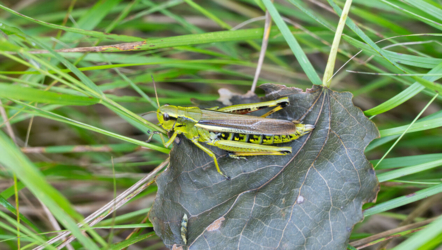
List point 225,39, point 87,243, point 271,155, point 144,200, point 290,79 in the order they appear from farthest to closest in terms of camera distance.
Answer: point 290,79
point 144,200
point 225,39
point 271,155
point 87,243

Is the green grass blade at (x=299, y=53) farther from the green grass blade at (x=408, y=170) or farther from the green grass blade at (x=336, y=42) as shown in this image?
the green grass blade at (x=408, y=170)

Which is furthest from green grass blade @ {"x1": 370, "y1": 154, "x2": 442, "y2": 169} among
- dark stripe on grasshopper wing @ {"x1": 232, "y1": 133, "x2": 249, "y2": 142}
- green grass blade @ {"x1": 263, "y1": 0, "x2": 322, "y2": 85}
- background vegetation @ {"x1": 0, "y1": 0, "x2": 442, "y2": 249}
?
dark stripe on grasshopper wing @ {"x1": 232, "y1": 133, "x2": 249, "y2": 142}

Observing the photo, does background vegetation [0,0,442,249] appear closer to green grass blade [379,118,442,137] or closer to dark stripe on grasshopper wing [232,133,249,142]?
green grass blade [379,118,442,137]

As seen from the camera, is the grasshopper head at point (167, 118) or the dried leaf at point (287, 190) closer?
the dried leaf at point (287, 190)

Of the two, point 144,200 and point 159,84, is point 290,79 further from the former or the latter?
point 144,200

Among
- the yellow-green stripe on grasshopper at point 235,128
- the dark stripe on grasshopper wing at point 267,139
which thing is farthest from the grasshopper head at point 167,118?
the dark stripe on grasshopper wing at point 267,139

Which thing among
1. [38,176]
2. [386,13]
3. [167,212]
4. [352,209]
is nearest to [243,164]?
[167,212]

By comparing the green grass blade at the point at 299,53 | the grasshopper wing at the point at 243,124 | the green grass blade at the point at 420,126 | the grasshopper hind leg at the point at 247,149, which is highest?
the green grass blade at the point at 299,53
